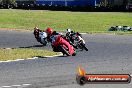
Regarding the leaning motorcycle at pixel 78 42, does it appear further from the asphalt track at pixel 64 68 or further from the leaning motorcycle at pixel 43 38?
the leaning motorcycle at pixel 43 38

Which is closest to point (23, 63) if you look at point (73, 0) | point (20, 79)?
point (20, 79)

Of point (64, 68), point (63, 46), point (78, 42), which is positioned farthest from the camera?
point (78, 42)

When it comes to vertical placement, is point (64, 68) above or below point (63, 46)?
below

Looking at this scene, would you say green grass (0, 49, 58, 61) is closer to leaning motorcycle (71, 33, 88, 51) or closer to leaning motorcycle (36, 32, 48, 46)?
leaning motorcycle (71, 33, 88, 51)

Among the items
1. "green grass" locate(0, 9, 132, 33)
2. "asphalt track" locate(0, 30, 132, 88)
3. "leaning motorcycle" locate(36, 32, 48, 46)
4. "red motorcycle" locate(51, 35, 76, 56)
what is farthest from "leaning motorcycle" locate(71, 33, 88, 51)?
"green grass" locate(0, 9, 132, 33)

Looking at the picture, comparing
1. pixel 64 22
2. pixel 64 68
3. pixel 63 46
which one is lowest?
pixel 64 22

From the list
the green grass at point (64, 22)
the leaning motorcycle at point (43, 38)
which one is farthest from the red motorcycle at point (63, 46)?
the green grass at point (64, 22)

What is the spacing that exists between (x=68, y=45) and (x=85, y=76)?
968cm

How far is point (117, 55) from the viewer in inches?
686

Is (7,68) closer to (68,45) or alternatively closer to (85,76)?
(68,45)

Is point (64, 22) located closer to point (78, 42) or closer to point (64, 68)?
point (78, 42)

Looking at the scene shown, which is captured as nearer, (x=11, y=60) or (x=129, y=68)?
(x=129, y=68)

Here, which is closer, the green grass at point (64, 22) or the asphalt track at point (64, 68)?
the asphalt track at point (64, 68)

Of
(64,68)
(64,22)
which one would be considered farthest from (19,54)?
(64,22)
